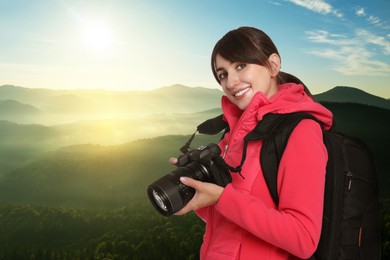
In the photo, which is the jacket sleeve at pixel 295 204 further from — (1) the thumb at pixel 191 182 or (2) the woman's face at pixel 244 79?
(2) the woman's face at pixel 244 79

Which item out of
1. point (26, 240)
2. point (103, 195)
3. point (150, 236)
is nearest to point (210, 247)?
point (150, 236)

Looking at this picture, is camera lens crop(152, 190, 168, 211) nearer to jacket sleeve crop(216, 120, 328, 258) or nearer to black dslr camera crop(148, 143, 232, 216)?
black dslr camera crop(148, 143, 232, 216)

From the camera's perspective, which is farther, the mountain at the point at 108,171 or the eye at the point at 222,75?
the mountain at the point at 108,171

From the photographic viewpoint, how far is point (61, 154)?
19766mm

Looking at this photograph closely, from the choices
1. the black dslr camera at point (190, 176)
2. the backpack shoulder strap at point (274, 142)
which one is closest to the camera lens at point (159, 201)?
the black dslr camera at point (190, 176)

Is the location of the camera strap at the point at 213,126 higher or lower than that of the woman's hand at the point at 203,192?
higher

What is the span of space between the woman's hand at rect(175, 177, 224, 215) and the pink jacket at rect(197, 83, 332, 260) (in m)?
0.04

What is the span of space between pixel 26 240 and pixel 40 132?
26.1 m

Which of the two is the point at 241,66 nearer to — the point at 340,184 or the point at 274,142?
the point at 274,142

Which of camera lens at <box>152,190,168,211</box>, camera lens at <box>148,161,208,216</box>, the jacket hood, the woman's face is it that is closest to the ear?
the woman's face

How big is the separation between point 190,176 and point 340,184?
2.16 ft

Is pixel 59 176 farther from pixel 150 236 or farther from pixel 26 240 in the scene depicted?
pixel 150 236

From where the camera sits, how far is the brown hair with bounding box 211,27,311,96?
1690 millimetres

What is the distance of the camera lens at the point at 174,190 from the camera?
1521 millimetres
